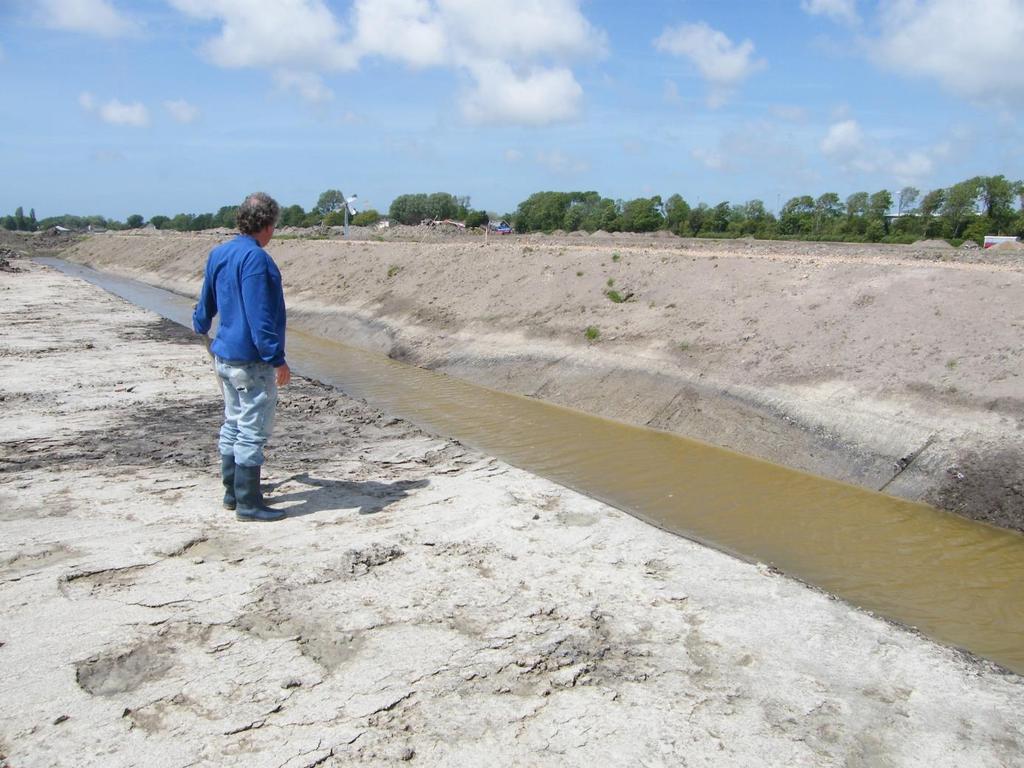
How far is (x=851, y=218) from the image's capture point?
135 ft

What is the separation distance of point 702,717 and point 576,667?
2.16ft

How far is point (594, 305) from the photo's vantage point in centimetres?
1638

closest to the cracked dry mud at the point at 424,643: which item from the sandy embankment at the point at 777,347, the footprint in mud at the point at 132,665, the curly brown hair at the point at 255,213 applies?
the footprint in mud at the point at 132,665

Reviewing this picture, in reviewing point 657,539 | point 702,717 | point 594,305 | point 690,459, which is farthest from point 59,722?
point 594,305

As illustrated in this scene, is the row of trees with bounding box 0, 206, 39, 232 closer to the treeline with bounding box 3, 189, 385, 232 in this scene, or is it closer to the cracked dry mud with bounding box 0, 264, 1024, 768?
the treeline with bounding box 3, 189, 385, 232

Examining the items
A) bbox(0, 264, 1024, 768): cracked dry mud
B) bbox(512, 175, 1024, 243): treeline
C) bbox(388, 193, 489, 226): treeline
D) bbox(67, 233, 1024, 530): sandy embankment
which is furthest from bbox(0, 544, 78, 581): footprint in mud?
bbox(388, 193, 489, 226): treeline

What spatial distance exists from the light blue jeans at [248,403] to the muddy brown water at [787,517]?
367 cm

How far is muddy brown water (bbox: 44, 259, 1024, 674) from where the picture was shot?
6.26 metres

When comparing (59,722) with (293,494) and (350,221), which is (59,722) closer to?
(293,494)

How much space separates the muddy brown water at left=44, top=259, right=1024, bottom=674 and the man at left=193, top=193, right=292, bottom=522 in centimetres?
368

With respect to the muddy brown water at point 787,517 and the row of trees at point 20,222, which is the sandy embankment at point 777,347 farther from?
the row of trees at point 20,222

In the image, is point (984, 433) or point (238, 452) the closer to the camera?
point (238, 452)

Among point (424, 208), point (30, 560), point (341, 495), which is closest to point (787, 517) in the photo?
point (341, 495)

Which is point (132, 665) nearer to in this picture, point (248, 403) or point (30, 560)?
point (30, 560)
